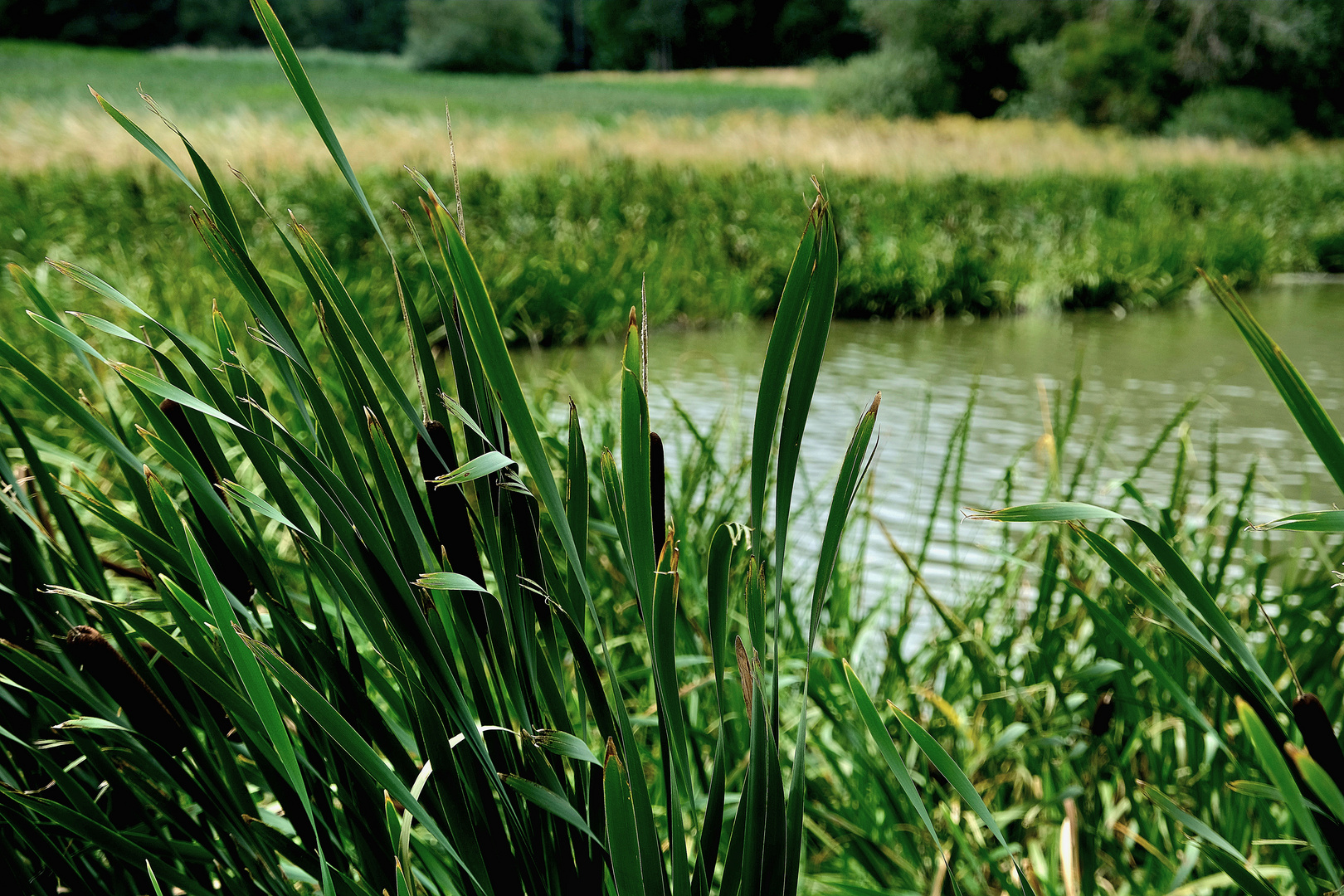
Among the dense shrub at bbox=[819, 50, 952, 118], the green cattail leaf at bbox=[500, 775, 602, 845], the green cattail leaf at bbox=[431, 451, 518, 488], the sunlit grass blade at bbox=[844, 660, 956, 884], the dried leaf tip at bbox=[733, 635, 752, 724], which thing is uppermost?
the dense shrub at bbox=[819, 50, 952, 118]

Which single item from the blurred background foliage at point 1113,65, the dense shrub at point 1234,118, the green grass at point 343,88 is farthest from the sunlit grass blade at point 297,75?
the blurred background foliage at point 1113,65

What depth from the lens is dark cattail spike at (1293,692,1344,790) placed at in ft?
1.59

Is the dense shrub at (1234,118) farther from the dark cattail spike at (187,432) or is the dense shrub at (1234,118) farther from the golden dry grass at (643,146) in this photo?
the dark cattail spike at (187,432)

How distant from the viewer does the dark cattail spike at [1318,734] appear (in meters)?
0.48

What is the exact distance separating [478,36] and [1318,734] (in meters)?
52.6

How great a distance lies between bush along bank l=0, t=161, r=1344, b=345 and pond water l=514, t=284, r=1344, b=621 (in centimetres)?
30

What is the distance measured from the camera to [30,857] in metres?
0.74

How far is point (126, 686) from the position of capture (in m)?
0.50

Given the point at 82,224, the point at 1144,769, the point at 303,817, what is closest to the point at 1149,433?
the point at 1144,769

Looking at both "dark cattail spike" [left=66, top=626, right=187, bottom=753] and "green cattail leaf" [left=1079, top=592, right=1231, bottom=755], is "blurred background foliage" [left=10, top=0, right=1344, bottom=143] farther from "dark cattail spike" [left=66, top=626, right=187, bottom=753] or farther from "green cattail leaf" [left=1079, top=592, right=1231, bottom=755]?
"dark cattail spike" [left=66, top=626, right=187, bottom=753]

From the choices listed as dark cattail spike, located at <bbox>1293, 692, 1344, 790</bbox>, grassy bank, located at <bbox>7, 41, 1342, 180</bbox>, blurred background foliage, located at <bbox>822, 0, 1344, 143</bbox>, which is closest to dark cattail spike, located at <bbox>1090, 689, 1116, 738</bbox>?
dark cattail spike, located at <bbox>1293, 692, 1344, 790</bbox>

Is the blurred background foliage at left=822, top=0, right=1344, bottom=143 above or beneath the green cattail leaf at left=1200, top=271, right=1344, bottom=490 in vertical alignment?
above

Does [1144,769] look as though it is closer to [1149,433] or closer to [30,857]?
[30,857]

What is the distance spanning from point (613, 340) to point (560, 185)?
6.12ft
